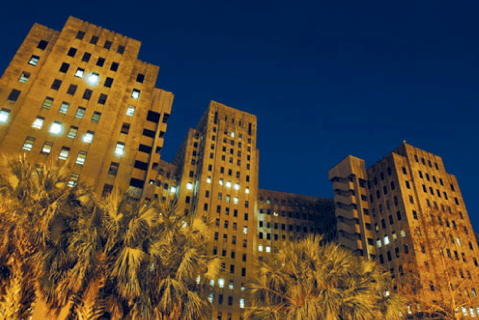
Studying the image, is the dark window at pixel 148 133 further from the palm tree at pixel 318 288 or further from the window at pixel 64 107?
the palm tree at pixel 318 288

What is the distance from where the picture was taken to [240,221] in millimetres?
85812

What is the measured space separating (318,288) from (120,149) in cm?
3137

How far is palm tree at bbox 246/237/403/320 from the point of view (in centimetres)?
2384

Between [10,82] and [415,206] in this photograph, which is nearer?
[10,82]

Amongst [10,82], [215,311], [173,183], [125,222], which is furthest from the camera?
[173,183]

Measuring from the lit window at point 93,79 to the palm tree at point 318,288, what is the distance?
36177 mm

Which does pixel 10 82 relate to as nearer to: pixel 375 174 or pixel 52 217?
pixel 52 217

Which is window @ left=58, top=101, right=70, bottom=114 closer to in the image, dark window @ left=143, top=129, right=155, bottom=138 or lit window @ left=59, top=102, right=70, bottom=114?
lit window @ left=59, top=102, right=70, bottom=114

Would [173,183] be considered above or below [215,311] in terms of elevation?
above

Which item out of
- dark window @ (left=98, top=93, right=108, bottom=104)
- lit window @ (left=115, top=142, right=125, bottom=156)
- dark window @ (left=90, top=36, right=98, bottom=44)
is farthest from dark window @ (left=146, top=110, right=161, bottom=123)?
dark window @ (left=90, top=36, right=98, bottom=44)

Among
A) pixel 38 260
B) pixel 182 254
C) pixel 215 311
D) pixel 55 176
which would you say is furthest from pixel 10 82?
pixel 215 311

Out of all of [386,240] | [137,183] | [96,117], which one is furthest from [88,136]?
[386,240]

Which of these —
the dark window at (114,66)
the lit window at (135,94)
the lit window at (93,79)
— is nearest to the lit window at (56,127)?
the lit window at (93,79)

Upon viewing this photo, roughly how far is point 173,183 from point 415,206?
200ft
